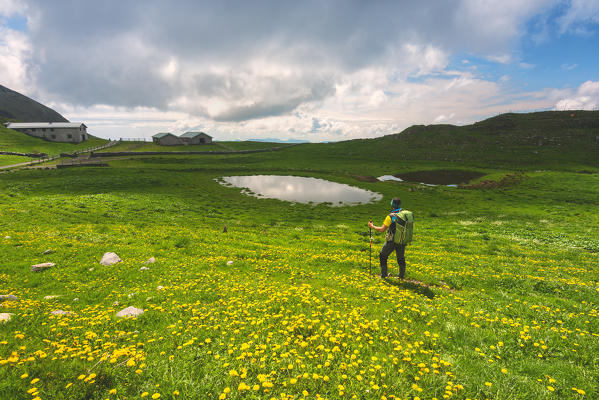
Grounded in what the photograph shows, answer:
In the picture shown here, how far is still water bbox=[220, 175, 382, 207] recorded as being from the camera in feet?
172

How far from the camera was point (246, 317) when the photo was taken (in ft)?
30.3

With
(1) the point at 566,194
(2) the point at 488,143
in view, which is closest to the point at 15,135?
(1) the point at 566,194

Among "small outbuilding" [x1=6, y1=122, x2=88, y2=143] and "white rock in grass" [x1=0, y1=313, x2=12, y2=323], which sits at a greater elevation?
"small outbuilding" [x1=6, y1=122, x2=88, y2=143]

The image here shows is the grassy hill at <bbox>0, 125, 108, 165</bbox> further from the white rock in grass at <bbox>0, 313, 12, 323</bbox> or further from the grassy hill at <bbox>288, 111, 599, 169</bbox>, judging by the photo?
the grassy hill at <bbox>288, 111, 599, 169</bbox>

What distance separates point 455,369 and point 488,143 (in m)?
167

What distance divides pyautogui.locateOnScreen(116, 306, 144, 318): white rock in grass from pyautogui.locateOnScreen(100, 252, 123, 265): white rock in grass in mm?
6628

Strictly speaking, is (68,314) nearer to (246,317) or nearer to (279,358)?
(246,317)

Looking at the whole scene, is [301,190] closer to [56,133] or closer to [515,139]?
[515,139]

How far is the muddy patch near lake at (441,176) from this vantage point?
76.6 metres

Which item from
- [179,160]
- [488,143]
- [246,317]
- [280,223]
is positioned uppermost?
[488,143]

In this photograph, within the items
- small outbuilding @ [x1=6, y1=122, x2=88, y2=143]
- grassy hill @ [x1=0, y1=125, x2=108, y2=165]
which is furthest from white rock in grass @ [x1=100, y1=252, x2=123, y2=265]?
small outbuilding @ [x1=6, y1=122, x2=88, y2=143]

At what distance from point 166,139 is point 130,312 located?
6034 inches

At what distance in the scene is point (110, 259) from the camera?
1494 centimetres

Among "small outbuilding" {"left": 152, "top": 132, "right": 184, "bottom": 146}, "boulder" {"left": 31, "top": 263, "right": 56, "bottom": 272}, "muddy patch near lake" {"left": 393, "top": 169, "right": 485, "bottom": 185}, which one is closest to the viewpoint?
"boulder" {"left": 31, "top": 263, "right": 56, "bottom": 272}
